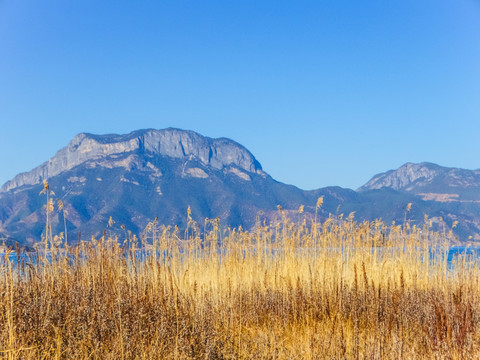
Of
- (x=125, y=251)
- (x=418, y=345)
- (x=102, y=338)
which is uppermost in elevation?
(x=125, y=251)

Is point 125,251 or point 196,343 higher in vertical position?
point 125,251

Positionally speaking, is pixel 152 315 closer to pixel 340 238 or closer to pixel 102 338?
pixel 102 338

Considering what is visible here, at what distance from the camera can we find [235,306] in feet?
19.1

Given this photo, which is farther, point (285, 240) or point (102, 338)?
point (285, 240)

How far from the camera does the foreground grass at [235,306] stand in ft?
11.9

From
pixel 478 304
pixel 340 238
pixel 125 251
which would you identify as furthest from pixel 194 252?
pixel 478 304

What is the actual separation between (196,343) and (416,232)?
7.90 m

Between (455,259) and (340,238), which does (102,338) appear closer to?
(340,238)

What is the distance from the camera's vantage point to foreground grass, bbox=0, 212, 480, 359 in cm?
361

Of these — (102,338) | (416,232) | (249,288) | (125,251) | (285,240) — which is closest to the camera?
(102,338)

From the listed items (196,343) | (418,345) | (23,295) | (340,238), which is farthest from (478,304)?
(23,295)

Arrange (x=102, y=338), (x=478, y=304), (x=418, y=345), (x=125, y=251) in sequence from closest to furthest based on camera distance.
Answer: (x=102, y=338) → (x=418, y=345) → (x=478, y=304) → (x=125, y=251)

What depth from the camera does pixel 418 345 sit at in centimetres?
445

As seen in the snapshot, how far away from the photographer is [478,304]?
589 centimetres
